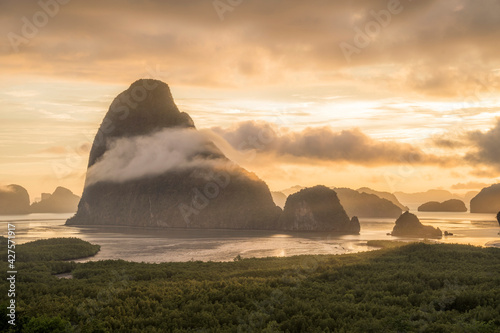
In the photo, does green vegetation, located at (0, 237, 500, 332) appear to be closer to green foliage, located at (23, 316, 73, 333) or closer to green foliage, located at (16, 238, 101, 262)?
green foliage, located at (23, 316, 73, 333)

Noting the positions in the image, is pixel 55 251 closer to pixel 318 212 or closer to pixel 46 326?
pixel 46 326

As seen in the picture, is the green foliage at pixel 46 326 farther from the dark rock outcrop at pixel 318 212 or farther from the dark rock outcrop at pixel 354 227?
the dark rock outcrop at pixel 318 212

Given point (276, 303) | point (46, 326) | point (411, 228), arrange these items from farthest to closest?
point (411, 228) < point (276, 303) < point (46, 326)

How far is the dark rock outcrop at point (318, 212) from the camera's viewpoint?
18812cm

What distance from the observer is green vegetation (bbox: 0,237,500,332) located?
88.8 ft

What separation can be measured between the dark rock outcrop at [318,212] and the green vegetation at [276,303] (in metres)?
139

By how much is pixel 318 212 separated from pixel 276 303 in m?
160

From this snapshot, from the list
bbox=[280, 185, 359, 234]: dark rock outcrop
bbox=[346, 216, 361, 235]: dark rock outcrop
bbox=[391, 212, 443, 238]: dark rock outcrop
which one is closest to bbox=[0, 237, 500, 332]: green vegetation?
bbox=[391, 212, 443, 238]: dark rock outcrop

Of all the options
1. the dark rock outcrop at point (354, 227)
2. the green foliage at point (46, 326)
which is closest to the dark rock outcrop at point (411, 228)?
the dark rock outcrop at point (354, 227)

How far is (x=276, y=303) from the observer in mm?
33094

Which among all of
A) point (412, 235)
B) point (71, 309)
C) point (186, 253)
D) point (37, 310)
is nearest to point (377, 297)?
point (71, 309)

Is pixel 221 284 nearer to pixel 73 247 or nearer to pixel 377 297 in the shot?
pixel 377 297

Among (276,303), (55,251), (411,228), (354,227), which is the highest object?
(276,303)

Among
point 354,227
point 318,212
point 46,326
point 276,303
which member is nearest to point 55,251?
point 276,303
